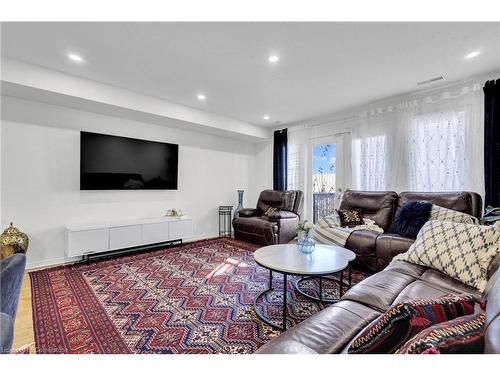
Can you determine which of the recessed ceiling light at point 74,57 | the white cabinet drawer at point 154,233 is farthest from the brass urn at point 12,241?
the recessed ceiling light at point 74,57

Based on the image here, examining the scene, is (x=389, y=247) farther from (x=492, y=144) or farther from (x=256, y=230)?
(x=256, y=230)

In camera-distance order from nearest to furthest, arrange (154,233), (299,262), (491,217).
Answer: (299,262)
(491,217)
(154,233)

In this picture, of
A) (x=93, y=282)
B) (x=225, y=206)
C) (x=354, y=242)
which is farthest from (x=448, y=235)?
(x=225, y=206)

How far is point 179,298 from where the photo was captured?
2.25 meters

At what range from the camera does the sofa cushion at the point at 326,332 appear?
3.13 ft

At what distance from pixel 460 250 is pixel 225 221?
4.11 m

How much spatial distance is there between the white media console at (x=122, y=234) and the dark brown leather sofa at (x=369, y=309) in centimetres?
309

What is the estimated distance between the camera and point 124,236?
346 cm

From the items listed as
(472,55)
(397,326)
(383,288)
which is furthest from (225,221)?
(397,326)

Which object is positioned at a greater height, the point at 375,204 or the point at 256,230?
the point at 375,204

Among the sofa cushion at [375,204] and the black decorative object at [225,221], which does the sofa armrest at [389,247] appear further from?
the black decorative object at [225,221]

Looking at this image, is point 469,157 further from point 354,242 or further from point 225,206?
point 225,206

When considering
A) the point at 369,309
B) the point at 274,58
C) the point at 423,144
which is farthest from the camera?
the point at 423,144

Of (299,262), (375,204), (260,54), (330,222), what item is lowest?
(299,262)
